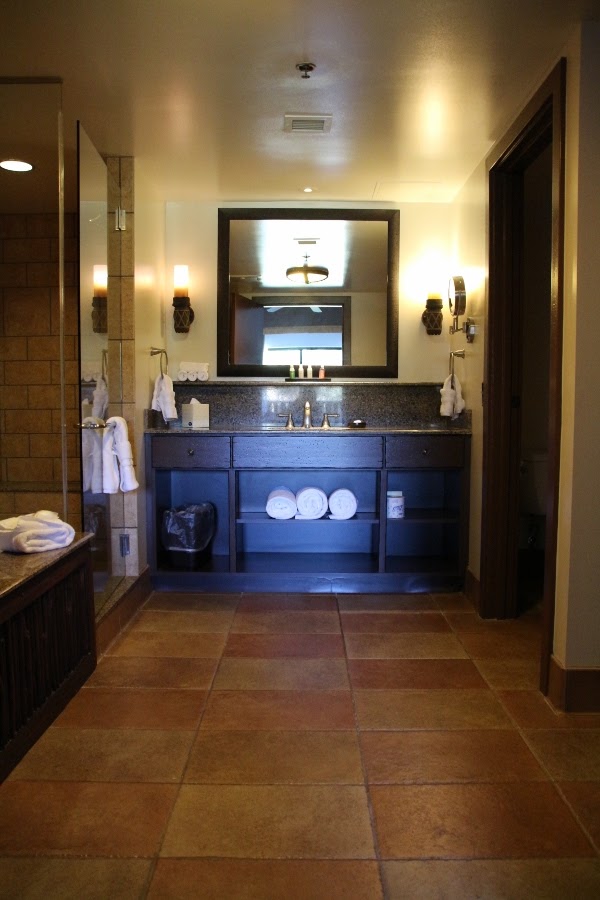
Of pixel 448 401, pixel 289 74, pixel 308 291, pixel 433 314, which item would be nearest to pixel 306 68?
pixel 289 74

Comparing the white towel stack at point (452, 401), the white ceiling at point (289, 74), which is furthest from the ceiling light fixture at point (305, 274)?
the white towel stack at point (452, 401)

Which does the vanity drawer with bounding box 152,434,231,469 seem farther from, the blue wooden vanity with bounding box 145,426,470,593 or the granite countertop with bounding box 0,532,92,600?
the granite countertop with bounding box 0,532,92,600

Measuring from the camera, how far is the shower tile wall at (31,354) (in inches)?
177

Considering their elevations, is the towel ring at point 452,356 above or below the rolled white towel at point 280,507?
above

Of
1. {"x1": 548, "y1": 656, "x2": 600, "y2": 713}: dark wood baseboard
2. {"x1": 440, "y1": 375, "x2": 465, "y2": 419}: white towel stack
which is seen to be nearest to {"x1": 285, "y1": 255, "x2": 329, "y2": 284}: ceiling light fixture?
{"x1": 440, "y1": 375, "x2": 465, "y2": 419}: white towel stack

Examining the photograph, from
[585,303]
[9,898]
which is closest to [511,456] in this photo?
[585,303]

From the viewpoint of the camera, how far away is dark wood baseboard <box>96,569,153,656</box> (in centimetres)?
294

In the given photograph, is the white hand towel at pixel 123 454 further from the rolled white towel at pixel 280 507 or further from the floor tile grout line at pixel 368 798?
the floor tile grout line at pixel 368 798

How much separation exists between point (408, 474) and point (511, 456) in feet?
3.07

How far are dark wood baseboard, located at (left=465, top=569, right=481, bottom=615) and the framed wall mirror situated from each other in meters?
1.39

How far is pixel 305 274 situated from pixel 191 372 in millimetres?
973

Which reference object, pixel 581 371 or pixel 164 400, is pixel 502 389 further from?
pixel 164 400

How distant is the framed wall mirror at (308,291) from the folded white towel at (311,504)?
836 millimetres

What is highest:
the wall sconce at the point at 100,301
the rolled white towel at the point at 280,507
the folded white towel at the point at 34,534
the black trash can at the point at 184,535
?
the wall sconce at the point at 100,301
